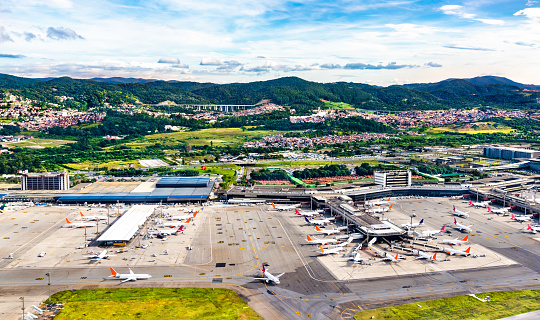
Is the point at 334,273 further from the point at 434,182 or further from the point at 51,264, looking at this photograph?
the point at 434,182

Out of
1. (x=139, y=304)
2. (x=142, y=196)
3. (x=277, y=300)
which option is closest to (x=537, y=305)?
(x=277, y=300)

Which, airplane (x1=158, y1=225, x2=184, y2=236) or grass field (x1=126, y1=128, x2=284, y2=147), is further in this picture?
grass field (x1=126, y1=128, x2=284, y2=147)

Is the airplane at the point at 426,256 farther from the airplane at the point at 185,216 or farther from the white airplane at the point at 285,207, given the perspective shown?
the airplane at the point at 185,216

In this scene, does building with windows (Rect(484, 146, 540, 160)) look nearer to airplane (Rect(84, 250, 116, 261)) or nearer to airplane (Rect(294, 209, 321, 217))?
airplane (Rect(294, 209, 321, 217))

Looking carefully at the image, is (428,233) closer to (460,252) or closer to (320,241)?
(460,252)

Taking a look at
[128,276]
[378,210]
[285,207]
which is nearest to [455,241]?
[378,210]

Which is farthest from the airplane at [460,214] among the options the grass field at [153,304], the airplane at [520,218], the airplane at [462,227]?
the grass field at [153,304]

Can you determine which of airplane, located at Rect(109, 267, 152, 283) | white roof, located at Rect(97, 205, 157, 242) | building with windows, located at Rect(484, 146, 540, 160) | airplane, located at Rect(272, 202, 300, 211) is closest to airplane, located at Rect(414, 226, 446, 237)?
airplane, located at Rect(272, 202, 300, 211)
